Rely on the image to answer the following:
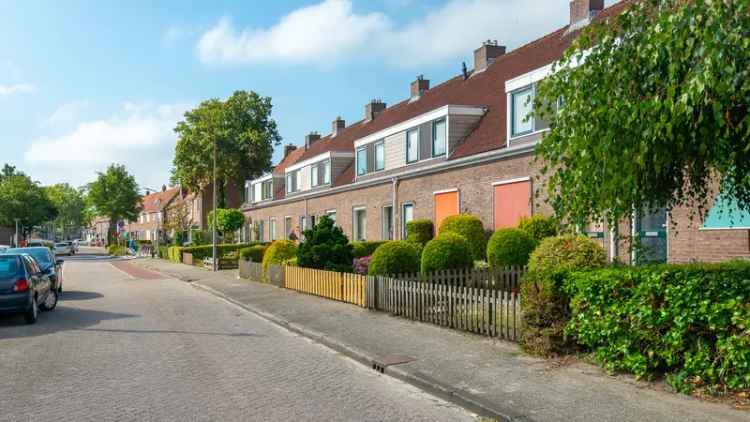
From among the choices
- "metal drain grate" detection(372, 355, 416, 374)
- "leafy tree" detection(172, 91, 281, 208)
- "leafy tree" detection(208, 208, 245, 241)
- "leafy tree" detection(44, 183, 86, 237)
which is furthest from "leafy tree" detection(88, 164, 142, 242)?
"metal drain grate" detection(372, 355, 416, 374)

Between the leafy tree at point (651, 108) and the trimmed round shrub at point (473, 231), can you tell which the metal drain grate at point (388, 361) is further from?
the trimmed round shrub at point (473, 231)

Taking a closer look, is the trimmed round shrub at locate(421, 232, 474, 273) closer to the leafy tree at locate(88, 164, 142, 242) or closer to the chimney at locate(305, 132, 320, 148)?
the chimney at locate(305, 132, 320, 148)

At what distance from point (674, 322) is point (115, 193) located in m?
77.1

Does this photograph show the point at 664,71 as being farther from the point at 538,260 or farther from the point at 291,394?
the point at 538,260

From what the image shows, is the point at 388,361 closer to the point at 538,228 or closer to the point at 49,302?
the point at 538,228

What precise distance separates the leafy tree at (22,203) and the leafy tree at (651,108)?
70.1m

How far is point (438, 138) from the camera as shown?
22.5 metres

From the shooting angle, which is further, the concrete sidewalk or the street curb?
the street curb

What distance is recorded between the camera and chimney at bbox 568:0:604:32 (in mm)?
20406

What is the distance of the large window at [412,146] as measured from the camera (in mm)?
23906

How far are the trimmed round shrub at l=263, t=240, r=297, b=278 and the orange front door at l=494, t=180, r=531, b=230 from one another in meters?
7.44

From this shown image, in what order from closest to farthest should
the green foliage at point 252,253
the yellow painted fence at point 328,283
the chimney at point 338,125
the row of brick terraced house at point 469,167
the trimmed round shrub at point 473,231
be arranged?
1. the row of brick terraced house at point 469,167
2. the yellow painted fence at point 328,283
3. the trimmed round shrub at point 473,231
4. the green foliage at point 252,253
5. the chimney at point 338,125

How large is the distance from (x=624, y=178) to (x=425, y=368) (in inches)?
139

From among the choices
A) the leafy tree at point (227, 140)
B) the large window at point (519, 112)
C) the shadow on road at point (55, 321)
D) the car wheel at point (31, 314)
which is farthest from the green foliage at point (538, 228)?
the leafy tree at point (227, 140)
